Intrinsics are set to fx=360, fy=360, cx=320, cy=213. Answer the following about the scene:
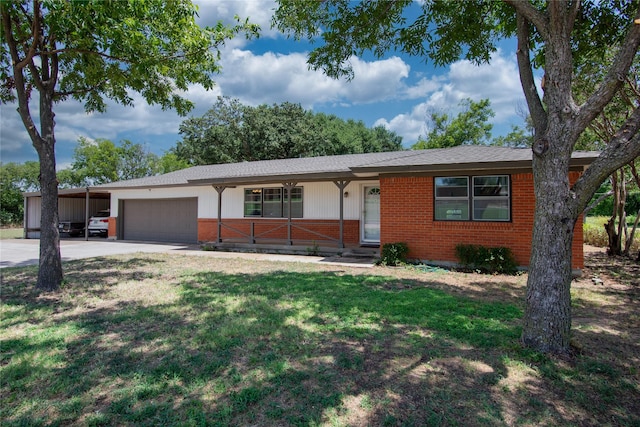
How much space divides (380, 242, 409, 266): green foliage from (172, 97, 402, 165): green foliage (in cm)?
2062

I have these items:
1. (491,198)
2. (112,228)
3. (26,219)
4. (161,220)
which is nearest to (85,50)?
(491,198)

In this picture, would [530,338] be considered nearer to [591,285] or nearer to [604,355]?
[604,355]

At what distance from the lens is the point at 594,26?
627 cm

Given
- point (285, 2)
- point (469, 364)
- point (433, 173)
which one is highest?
point (285, 2)

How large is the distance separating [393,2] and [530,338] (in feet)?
20.2

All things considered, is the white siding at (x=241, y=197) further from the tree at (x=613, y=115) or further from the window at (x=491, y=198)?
the tree at (x=613, y=115)

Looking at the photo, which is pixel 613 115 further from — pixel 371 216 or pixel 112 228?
pixel 112 228

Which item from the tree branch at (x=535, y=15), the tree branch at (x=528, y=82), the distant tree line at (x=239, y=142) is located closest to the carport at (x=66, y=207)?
the distant tree line at (x=239, y=142)

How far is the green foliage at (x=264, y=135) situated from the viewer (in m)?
30.2

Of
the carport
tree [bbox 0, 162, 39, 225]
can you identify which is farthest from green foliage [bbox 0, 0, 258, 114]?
tree [bbox 0, 162, 39, 225]

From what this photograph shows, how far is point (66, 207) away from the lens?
2198cm

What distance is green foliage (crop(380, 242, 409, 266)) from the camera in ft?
33.0

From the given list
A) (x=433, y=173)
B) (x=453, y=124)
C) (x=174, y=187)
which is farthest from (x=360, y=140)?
(x=433, y=173)

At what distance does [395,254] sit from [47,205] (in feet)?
26.6
